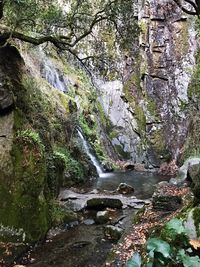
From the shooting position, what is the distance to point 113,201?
1216cm

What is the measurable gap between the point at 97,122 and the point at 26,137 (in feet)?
59.5

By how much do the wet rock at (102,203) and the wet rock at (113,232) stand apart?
8.12 feet

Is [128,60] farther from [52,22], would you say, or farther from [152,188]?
[52,22]

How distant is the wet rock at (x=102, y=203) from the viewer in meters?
12.0

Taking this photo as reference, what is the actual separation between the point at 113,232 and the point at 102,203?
291 cm

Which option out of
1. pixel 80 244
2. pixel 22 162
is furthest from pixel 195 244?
pixel 22 162

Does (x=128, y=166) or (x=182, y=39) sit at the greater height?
(x=182, y=39)

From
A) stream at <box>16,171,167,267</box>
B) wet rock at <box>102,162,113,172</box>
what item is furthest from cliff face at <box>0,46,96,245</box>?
wet rock at <box>102,162,113,172</box>

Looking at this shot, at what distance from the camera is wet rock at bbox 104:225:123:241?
9039 mm

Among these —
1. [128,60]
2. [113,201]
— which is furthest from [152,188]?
[128,60]

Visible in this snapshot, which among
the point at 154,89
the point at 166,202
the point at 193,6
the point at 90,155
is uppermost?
the point at 193,6

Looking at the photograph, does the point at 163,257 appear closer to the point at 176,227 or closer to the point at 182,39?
the point at 176,227

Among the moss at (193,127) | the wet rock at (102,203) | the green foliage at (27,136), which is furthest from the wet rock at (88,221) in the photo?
the moss at (193,127)

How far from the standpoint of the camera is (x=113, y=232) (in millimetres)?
9211
